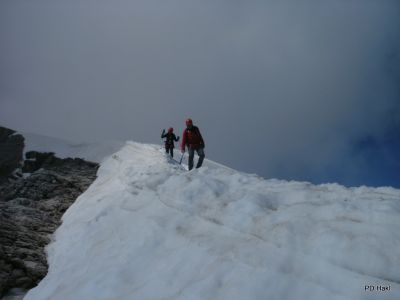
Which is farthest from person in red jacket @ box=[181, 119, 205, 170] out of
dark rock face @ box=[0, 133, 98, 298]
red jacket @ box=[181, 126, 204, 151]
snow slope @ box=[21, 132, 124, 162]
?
snow slope @ box=[21, 132, 124, 162]

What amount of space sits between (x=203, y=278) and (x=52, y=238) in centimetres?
679

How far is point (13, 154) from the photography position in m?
28.4

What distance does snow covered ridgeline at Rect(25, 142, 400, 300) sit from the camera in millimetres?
5648

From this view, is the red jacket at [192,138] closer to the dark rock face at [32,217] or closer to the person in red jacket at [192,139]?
the person in red jacket at [192,139]

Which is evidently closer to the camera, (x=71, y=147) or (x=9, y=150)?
(x=71, y=147)

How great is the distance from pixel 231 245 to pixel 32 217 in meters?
8.35

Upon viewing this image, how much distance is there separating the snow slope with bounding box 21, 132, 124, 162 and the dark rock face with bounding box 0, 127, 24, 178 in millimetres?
547

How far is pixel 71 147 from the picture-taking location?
28.2 m

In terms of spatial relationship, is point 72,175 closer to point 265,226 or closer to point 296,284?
point 265,226

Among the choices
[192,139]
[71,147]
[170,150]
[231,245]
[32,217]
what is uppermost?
[170,150]

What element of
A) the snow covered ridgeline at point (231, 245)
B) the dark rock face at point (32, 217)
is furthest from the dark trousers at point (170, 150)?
the snow covered ridgeline at point (231, 245)

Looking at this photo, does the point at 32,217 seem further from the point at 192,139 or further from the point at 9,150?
the point at 9,150

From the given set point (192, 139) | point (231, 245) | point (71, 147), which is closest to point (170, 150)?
point (192, 139)

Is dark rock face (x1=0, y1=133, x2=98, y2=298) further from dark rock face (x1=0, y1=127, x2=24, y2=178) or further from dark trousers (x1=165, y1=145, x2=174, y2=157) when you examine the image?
dark rock face (x1=0, y1=127, x2=24, y2=178)
